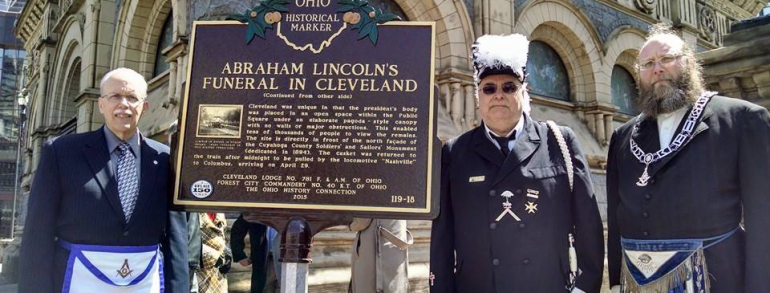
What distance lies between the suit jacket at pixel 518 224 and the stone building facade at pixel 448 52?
11.1 feet

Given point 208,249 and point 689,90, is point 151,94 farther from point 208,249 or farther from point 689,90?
point 689,90

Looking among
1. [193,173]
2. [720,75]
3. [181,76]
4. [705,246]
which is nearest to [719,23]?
[720,75]

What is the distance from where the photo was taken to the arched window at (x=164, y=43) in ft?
37.6

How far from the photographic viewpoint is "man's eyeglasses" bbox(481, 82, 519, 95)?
112 inches

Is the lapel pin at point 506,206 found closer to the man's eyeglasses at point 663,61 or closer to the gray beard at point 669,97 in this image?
the gray beard at point 669,97

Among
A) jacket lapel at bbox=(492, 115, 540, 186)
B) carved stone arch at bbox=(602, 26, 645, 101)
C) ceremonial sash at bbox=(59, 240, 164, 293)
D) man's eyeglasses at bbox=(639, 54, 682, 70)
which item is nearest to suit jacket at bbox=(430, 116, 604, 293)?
jacket lapel at bbox=(492, 115, 540, 186)

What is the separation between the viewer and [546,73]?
45.1 ft

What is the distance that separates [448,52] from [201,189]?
8.21 metres

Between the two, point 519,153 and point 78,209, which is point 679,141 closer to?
point 519,153

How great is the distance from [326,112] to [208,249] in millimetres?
2085

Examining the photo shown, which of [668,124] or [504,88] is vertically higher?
[504,88]

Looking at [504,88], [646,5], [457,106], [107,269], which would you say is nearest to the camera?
[107,269]

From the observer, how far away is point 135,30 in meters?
11.8

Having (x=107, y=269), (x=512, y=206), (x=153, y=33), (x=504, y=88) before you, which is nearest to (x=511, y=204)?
(x=512, y=206)
